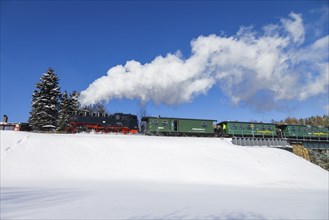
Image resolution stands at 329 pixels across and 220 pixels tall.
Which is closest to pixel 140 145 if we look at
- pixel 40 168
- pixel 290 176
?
pixel 40 168

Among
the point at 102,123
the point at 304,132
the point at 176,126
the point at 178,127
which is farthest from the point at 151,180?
the point at 304,132

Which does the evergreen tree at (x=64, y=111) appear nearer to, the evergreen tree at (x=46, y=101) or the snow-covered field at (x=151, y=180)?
the evergreen tree at (x=46, y=101)

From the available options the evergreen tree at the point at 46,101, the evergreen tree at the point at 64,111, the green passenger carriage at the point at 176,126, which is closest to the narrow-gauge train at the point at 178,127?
the green passenger carriage at the point at 176,126

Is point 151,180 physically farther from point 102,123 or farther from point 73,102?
point 73,102

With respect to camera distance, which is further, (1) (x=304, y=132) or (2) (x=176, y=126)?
(1) (x=304, y=132)

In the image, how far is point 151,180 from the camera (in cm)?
2011

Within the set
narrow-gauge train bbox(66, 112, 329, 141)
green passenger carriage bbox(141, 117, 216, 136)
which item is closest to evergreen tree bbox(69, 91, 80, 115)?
narrow-gauge train bbox(66, 112, 329, 141)

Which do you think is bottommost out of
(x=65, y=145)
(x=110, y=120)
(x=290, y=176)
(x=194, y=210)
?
(x=290, y=176)

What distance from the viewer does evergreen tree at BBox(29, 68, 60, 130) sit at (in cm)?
4334

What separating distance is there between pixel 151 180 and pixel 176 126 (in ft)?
69.8

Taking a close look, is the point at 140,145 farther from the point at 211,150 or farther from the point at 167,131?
the point at 167,131

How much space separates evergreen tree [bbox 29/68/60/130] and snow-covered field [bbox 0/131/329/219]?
1643 cm

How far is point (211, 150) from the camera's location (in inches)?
1196

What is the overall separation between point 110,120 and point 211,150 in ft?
52.4
